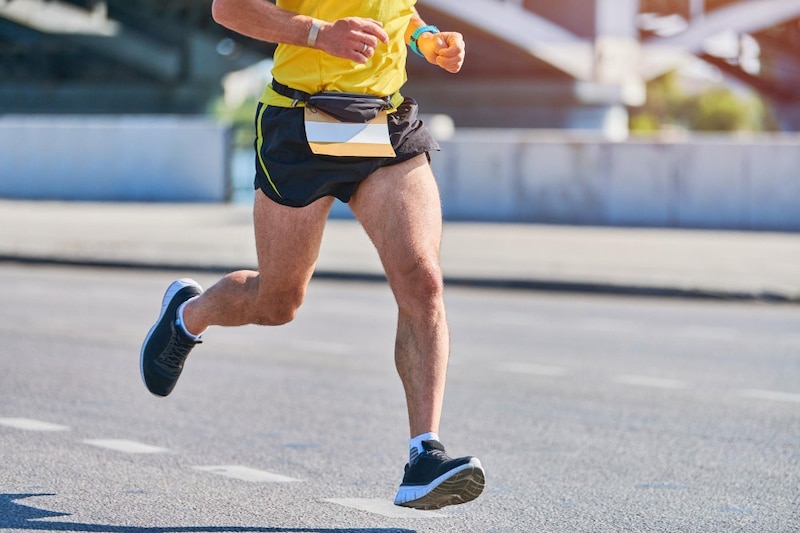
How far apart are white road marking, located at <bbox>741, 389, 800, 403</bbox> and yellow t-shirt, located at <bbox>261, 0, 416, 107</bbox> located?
361cm

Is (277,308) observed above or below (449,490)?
above

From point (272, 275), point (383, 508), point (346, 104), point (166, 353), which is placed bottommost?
point (383, 508)

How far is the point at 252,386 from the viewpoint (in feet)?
25.9

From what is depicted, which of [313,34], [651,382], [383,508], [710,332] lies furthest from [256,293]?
[710,332]

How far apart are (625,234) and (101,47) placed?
3611 cm

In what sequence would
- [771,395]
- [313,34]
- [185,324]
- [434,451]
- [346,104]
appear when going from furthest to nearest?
[771,395], [185,324], [346,104], [313,34], [434,451]

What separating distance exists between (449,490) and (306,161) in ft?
3.40

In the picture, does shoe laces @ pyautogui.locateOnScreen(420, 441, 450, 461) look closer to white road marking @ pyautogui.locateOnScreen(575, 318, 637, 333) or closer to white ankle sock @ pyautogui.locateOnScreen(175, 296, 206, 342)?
white ankle sock @ pyautogui.locateOnScreen(175, 296, 206, 342)

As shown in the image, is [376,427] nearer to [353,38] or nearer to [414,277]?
[414,277]

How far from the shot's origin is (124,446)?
5965 mm

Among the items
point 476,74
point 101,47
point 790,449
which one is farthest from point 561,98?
point 790,449

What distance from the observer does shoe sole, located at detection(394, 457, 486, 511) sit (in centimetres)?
430

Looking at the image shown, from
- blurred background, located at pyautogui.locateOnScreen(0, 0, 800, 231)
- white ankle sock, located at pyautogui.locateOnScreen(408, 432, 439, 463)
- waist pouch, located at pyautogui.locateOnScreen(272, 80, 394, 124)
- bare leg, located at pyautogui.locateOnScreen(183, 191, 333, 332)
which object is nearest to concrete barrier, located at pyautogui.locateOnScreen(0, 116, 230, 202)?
blurred background, located at pyautogui.locateOnScreen(0, 0, 800, 231)

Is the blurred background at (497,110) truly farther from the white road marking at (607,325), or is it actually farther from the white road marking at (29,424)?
the white road marking at (29,424)
